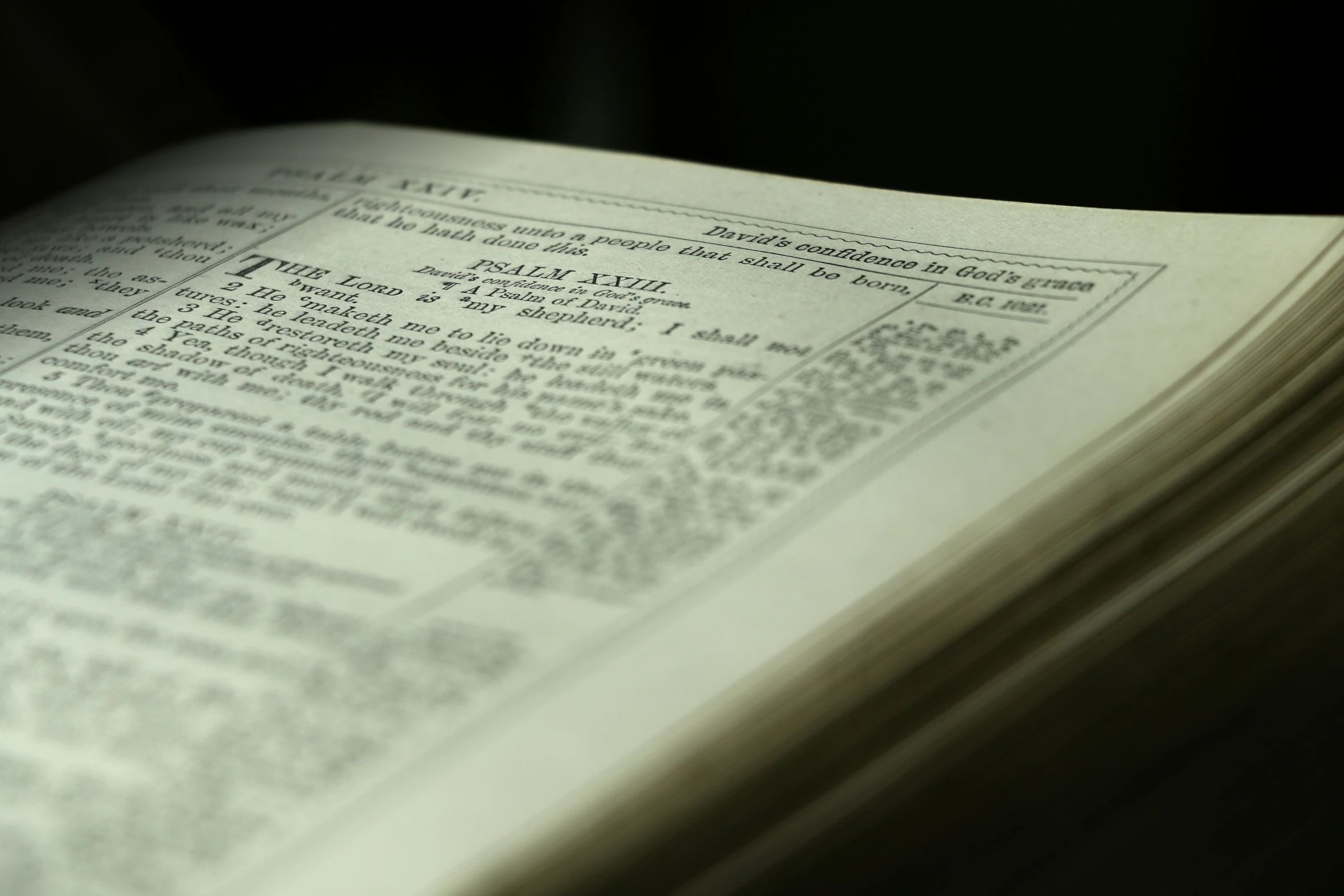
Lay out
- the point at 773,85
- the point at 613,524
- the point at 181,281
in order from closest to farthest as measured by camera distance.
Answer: the point at 613,524 → the point at 181,281 → the point at 773,85

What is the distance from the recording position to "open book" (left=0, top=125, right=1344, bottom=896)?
0.31 metres

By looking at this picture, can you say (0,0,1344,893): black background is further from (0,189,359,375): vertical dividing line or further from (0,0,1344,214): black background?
(0,189,359,375): vertical dividing line

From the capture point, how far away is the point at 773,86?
3.83 ft

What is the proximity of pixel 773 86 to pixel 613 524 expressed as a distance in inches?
A: 34.2

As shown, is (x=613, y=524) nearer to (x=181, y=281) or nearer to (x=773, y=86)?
(x=181, y=281)

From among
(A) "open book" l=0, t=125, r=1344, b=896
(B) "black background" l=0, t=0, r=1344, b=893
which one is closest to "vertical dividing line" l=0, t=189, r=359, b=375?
(A) "open book" l=0, t=125, r=1344, b=896

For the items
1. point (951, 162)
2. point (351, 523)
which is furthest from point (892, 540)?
point (951, 162)

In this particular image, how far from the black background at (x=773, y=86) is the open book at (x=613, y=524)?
0.27 metres

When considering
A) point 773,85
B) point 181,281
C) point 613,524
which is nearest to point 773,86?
point 773,85

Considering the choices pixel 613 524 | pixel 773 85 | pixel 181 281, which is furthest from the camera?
pixel 773 85

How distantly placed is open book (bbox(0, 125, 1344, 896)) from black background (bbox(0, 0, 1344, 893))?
274 millimetres

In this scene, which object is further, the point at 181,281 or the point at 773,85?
the point at 773,85

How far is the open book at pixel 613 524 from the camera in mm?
312

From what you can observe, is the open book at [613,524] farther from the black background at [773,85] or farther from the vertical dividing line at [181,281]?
the black background at [773,85]
